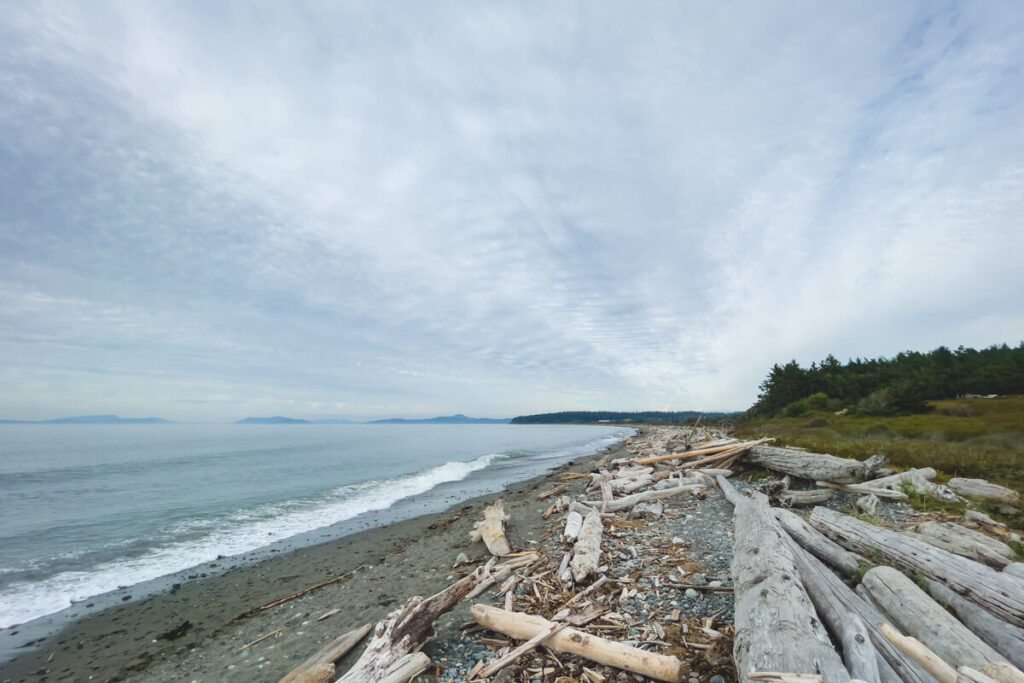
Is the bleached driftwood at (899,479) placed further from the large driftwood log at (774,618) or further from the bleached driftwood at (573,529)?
the bleached driftwood at (573,529)

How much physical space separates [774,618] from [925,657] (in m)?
0.97

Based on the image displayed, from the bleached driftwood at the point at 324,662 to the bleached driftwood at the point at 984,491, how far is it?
1304cm

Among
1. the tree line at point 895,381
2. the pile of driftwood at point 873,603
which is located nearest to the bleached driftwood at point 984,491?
the pile of driftwood at point 873,603

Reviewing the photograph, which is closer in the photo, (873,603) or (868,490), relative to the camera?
(873,603)

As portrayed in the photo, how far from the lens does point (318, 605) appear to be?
8359 millimetres

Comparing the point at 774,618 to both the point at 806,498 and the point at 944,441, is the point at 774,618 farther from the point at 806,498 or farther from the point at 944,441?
the point at 944,441

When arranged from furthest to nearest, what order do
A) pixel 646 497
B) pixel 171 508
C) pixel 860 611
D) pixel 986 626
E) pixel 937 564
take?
pixel 171 508 < pixel 646 497 < pixel 937 564 < pixel 860 611 < pixel 986 626

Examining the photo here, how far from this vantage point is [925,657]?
293 centimetres

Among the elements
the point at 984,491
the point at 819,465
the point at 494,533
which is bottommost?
the point at 494,533

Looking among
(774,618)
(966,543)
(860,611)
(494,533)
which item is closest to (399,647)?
(774,618)

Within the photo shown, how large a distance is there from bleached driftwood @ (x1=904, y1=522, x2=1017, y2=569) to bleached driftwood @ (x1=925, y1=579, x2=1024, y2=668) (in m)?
1.78

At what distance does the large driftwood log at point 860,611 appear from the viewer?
3.13m

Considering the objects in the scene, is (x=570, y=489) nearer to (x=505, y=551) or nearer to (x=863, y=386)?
(x=505, y=551)

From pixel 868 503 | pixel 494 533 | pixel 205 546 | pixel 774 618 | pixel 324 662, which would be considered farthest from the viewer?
pixel 205 546
